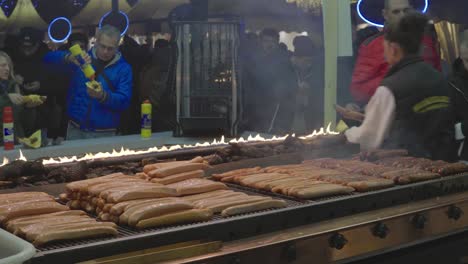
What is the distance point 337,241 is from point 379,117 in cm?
156

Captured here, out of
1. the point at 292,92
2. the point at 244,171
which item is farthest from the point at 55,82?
the point at 244,171

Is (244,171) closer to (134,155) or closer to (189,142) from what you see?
(134,155)

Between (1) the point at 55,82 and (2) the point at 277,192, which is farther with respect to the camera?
(1) the point at 55,82

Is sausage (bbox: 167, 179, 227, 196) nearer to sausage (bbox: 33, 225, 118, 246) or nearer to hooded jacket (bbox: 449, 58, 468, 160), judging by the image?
sausage (bbox: 33, 225, 118, 246)

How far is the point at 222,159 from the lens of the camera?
3863 millimetres

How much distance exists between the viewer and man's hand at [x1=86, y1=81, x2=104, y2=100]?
5762 mm

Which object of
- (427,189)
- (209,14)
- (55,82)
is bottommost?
(427,189)

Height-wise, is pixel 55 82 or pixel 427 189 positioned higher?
pixel 55 82

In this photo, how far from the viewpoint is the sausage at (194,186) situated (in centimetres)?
302

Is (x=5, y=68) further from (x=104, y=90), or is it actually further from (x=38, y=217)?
(x=38, y=217)

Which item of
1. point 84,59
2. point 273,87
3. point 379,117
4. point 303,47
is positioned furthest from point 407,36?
point 303,47

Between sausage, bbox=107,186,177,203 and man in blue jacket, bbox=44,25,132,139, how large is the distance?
10.5 ft

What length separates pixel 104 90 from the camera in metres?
5.98

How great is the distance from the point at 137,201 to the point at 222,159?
3.83 feet
